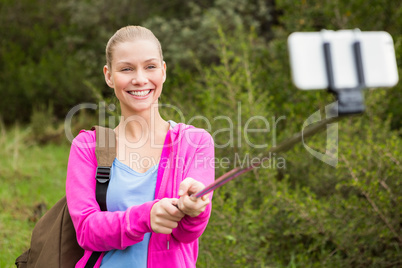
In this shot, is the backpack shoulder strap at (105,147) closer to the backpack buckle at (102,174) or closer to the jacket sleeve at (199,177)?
the backpack buckle at (102,174)

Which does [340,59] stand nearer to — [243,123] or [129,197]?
[129,197]

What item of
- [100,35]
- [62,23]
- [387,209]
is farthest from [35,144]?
[387,209]

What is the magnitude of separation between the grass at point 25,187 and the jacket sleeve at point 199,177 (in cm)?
216

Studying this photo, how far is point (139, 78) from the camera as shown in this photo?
5.48ft

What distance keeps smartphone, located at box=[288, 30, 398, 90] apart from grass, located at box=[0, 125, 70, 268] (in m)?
2.99

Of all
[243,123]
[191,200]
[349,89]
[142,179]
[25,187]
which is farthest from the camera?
[25,187]

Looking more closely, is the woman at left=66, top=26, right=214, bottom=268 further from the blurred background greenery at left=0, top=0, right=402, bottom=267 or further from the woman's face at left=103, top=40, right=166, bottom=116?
the blurred background greenery at left=0, top=0, right=402, bottom=267

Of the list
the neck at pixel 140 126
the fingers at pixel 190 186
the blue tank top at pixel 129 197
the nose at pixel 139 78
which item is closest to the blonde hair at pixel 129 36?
the nose at pixel 139 78

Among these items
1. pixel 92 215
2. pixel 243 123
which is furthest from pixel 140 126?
pixel 243 123

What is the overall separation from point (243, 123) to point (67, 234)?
232cm

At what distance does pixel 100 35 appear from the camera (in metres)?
10.1

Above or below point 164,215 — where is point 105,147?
above

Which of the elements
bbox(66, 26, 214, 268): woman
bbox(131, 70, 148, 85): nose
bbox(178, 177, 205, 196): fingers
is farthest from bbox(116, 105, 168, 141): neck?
bbox(178, 177, 205, 196): fingers

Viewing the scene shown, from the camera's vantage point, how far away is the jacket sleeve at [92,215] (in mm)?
1448
